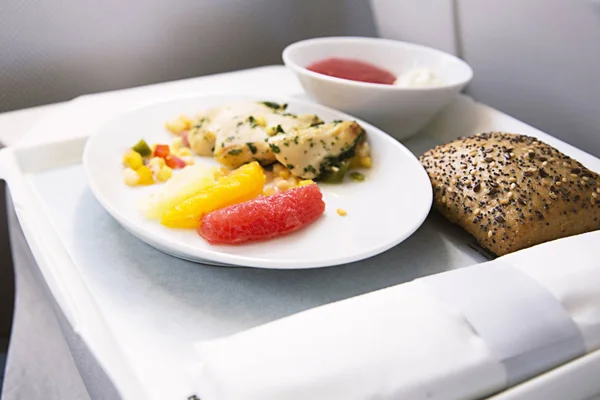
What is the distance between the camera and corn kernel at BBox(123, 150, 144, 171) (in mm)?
1104

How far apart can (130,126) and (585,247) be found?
0.88 m

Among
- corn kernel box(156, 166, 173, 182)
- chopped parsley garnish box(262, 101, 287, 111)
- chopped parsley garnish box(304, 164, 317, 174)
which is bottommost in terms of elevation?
chopped parsley garnish box(304, 164, 317, 174)

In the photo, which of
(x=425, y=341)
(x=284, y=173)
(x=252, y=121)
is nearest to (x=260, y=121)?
(x=252, y=121)

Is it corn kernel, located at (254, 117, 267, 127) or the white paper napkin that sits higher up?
corn kernel, located at (254, 117, 267, 127)

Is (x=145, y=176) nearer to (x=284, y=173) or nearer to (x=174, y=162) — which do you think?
(x=174, y=162)

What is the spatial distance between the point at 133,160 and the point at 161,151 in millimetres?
74

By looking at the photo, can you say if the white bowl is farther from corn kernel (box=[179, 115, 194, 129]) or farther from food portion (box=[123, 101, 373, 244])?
corn kernel (box=[179, 115, 194, 129])

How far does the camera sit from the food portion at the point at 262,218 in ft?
2.91

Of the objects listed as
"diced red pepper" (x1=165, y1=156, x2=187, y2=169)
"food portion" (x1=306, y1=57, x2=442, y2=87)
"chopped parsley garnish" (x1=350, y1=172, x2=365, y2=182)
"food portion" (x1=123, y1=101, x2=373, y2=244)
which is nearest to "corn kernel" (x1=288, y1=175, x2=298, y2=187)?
"food portion" (x1=123, y1=101, x2=373, y2=244)

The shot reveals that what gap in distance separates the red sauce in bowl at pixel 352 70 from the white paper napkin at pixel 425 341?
759 mm

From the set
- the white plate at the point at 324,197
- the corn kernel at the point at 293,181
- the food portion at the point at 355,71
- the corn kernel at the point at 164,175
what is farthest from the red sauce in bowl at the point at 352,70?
the corn kernel at the point at 164,175

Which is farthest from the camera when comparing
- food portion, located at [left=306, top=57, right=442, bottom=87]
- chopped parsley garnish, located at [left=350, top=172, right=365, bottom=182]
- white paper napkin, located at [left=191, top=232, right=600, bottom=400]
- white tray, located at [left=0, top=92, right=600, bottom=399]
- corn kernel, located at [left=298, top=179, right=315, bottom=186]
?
food portion, located at [left=306, top=57, right=442, bottom=87]

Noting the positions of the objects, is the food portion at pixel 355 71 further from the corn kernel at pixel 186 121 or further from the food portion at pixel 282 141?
the corn kernel at pixel 186 121

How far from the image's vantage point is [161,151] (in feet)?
3.82
